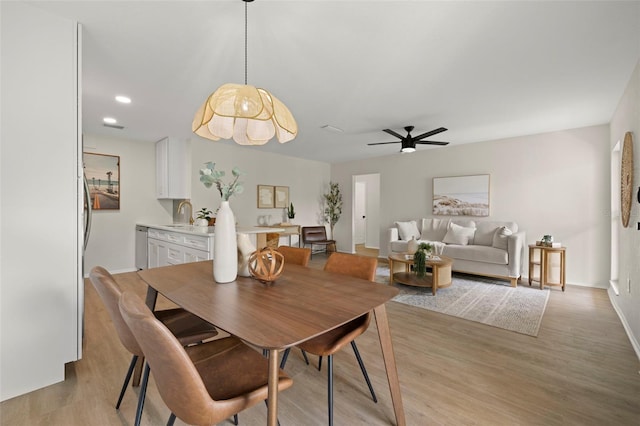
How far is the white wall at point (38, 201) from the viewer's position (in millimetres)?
1655

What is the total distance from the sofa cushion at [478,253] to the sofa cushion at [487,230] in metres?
0.26

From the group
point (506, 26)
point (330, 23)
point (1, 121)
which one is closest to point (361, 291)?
point (330, 23)

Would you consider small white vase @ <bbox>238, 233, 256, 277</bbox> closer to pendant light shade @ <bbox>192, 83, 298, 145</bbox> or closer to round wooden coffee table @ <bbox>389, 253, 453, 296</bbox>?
pendant light shade @ <bbox>192, 83, 298, 145</bbox>

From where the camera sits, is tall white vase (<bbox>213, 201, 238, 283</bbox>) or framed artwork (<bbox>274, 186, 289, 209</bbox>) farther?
framed artwork (<bbox>274, 186, 289, 209</bbox>)

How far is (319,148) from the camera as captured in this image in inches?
220

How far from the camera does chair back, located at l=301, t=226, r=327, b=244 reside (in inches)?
254

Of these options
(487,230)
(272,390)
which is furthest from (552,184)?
(272,390)

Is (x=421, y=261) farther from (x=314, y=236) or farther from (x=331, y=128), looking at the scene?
(x=314, y=236)

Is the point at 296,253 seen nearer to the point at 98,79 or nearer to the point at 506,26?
the point at 506,26

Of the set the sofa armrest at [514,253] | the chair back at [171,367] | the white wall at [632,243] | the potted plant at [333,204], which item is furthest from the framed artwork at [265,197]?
the white wall at [632,243]

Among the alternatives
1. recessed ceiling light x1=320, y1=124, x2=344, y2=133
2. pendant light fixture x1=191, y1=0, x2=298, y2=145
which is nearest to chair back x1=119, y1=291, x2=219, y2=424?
pendant light fixture x1=191, y1=0, x2=298, y2=145

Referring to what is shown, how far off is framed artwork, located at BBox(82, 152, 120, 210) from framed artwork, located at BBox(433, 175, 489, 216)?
561cm

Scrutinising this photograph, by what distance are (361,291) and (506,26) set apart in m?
1.94

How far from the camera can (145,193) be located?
4.98 meters
